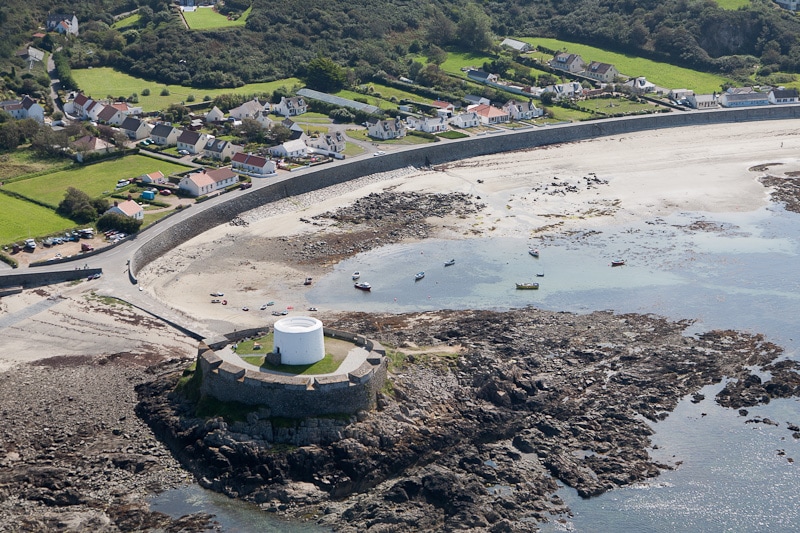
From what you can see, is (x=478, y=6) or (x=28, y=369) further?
(x=478, y=6)

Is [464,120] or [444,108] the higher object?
[444,108]

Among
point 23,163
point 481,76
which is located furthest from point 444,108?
point 23,163

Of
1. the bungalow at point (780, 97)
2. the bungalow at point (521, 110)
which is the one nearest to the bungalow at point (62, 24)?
the bungalow at point (521, 110)

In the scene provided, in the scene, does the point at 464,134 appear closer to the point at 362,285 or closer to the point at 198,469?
the point at 362,285

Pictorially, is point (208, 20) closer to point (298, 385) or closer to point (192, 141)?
point (192, 141)

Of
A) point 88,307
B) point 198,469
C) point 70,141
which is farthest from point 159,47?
point 198,469

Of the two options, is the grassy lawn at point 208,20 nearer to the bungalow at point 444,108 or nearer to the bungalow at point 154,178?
the bungalow at point 444,108

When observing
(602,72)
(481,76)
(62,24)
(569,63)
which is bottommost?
(481,76)
